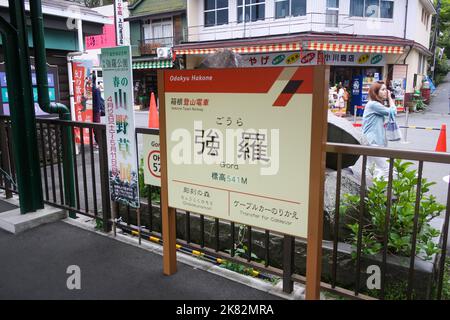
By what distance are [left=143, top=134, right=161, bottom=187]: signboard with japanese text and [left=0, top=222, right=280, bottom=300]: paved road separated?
713 millimetres

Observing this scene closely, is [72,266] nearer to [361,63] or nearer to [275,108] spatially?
[275,108]

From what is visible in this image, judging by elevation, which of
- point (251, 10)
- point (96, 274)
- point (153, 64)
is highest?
point (251, 10)

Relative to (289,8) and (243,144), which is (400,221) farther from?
(289,8)

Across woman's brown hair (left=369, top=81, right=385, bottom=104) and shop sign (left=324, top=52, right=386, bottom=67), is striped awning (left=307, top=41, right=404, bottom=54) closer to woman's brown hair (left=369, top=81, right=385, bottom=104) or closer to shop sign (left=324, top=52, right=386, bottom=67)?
shop sign (left=324, top=52, right=386, bottom=67)

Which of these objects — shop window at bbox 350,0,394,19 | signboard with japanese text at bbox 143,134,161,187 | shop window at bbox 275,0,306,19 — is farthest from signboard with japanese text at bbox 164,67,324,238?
shop window at bbox 350,0,394,19

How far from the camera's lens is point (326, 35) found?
18203 millimetres

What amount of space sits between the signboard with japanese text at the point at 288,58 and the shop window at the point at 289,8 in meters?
1.84

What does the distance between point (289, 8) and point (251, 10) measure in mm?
2318

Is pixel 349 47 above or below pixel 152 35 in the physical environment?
below

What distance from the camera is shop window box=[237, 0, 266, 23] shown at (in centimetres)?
2061

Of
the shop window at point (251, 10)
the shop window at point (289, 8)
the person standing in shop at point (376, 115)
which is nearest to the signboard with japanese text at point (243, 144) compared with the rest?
the person standing in shop at point (376, 115)

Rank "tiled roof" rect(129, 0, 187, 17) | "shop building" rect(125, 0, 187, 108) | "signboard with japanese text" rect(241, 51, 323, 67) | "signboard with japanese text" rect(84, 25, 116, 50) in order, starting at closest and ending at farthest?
"signboard with japanese text" rect(241, 51, 323, 67) < "tiled roof" rect(129, 0, 187, 17) < "shop building" rect(125, 0, 187, 108) < "signboard with japanese text" rect(84, 25, 116, 50)

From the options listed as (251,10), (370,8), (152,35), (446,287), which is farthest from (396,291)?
(152,35)

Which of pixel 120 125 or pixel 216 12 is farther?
pixel 216 12
